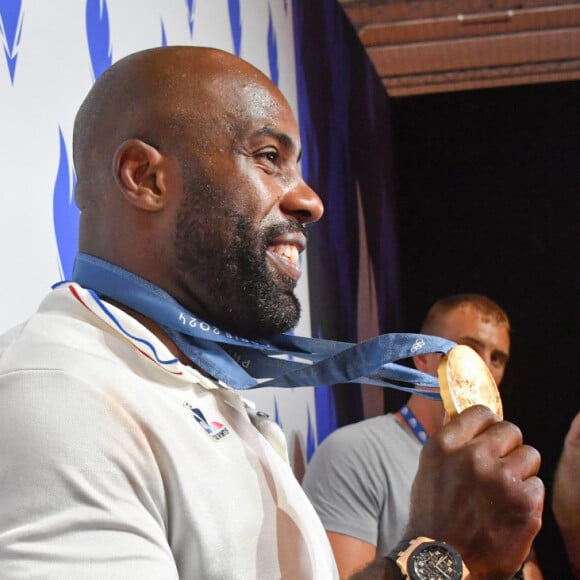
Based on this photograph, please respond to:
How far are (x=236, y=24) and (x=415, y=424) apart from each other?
1.19 m

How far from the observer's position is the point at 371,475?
8.48 ft

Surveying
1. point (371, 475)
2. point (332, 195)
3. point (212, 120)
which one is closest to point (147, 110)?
point (212, 120)

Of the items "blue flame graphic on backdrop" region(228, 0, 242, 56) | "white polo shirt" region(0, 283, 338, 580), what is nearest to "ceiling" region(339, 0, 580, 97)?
"blue flame graphic on backdrop" region(228, 0, 242, 56)

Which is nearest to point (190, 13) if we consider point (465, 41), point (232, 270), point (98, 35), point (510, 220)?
point (98, 35)

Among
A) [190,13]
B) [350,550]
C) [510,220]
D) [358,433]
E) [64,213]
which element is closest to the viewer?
[64,213]

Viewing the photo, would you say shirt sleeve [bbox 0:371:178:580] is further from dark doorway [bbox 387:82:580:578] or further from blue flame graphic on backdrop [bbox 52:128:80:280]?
dark doorway [bbox 387:82:580:578]

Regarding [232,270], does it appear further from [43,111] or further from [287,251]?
[43,111]

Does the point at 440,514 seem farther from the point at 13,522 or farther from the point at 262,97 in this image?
the point at 262,97

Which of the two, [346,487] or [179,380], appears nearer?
[179,380]

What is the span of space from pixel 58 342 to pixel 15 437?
0.47 ft

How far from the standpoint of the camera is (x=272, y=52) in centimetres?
290

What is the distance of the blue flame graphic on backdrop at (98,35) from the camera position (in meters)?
1.73

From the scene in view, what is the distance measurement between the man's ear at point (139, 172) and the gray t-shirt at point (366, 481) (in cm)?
144

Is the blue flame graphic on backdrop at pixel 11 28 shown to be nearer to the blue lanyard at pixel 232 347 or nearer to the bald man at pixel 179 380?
the bald man at pixel 179 380
